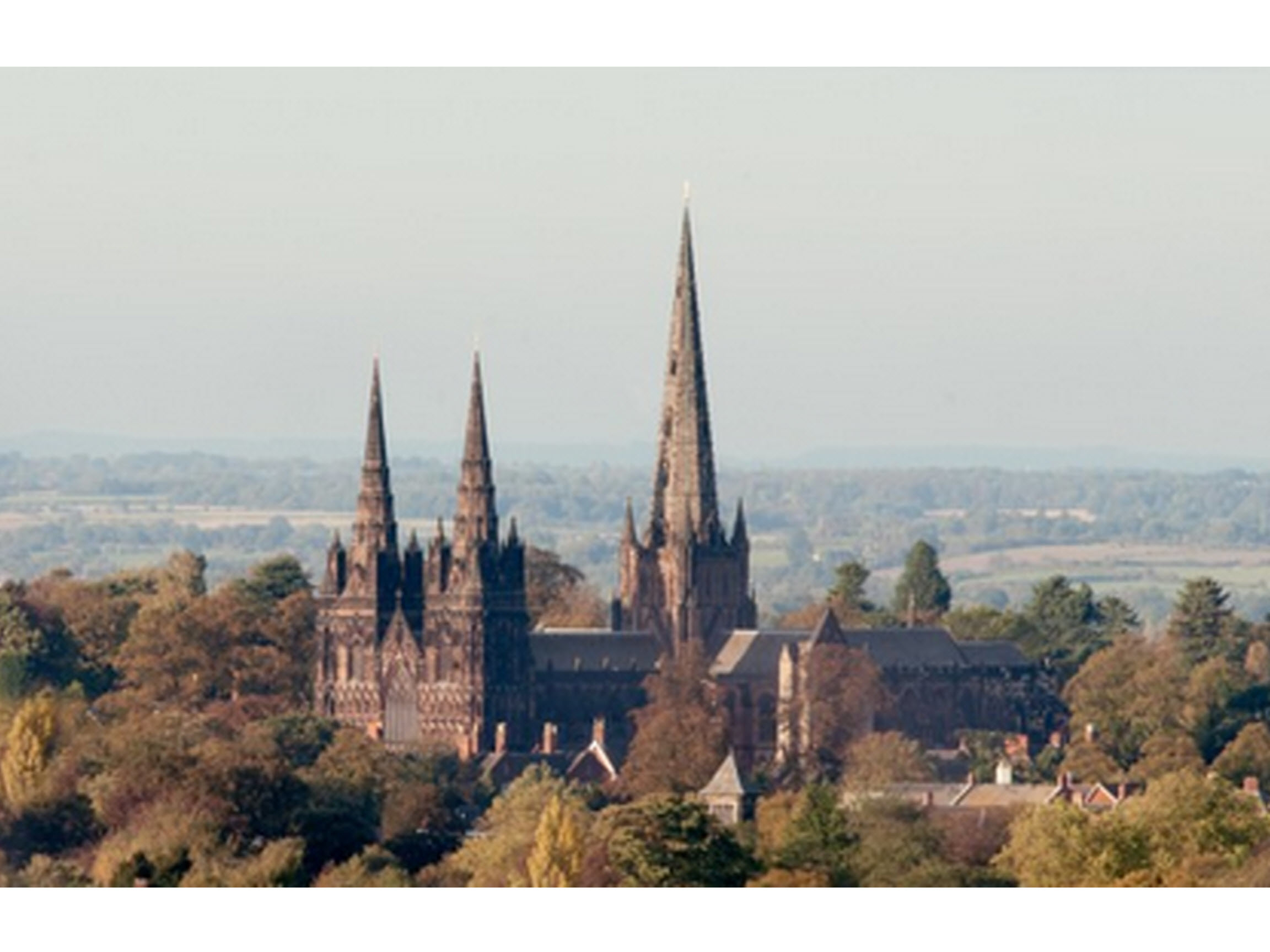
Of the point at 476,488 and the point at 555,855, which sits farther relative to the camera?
the point at 476,488

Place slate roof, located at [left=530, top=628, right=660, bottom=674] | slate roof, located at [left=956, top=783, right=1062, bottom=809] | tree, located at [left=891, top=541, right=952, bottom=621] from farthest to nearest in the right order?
tree, located at [left=891, top=541, right=952, bottom=621]
slate roof, located at [left=530, top=628, right=660, bottom=674]
slate roof, located at [left=956, top=783, right=1062, bottom=809]

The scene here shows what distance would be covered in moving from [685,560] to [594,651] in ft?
15.1

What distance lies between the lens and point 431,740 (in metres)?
120

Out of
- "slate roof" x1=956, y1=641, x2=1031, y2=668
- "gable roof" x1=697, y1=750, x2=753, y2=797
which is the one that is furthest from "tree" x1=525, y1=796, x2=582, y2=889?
"slate roof" x1=956, y1=641, x2=1031, y2=668

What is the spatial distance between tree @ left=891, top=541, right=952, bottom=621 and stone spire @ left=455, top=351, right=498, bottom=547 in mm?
28075

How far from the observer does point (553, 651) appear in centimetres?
12719

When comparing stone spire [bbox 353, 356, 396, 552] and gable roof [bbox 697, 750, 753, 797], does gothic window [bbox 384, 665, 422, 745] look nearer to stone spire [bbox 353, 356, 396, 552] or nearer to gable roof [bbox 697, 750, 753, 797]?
stone spire [bbox 353, 356, 396, 552]

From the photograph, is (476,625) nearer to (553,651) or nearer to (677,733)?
(553,651)

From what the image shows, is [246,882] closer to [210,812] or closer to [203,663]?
[210,812]

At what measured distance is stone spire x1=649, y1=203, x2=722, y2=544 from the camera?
133 m

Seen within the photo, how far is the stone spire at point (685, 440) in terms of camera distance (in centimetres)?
13300

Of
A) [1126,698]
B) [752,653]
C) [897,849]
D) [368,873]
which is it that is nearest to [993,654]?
[752,653]

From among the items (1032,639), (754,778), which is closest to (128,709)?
(754,778)

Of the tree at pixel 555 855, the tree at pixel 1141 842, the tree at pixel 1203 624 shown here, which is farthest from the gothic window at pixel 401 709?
the tree at pixel 555 855
